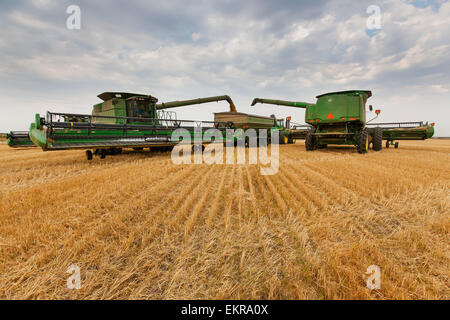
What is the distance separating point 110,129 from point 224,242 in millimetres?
6711

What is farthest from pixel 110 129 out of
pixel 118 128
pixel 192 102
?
pixel 192 102

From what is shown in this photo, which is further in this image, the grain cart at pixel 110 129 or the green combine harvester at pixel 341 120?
the green combine harvester at pixel 341 120

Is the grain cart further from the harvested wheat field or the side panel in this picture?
the side panel

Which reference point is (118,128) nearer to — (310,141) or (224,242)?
(224,242)

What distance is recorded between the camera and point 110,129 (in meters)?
6.62

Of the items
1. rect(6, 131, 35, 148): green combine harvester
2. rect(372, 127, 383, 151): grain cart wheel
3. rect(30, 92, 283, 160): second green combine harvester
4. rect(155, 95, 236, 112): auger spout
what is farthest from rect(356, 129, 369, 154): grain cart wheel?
rect(6, 131, 35, 148): green combine harvester

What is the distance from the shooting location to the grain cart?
520 cm

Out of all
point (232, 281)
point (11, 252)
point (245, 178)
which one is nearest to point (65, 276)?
point (11, 252)

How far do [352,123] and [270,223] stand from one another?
8.87m

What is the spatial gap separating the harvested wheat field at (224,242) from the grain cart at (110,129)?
110 inches

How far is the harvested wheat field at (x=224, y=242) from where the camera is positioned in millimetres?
1194

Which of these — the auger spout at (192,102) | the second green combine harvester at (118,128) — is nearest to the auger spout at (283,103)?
the auger spout at (192,102)

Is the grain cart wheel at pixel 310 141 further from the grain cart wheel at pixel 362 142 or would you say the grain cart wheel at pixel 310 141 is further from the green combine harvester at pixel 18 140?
the green combine harvester at pixel 18 140
